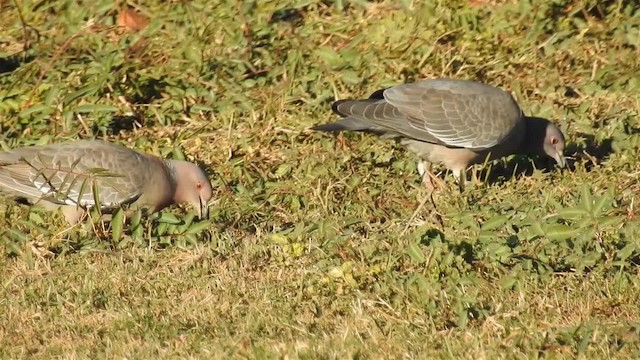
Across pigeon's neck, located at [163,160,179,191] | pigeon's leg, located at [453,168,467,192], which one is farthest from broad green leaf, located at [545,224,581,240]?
pigeon's neck, located at [163,160,179,191]

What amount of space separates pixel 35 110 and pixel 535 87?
3.72 meters

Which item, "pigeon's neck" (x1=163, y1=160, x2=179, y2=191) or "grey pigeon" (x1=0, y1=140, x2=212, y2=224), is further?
"pigeon's neck" (x1=163, y1=160, x2=179, y2=191)

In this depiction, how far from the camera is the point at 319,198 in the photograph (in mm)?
7832

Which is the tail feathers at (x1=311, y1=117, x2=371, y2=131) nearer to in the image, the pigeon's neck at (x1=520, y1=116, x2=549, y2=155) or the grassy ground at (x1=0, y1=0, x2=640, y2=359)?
the grassy ground at (x1=0, y1=0, x2=640, y2=359)

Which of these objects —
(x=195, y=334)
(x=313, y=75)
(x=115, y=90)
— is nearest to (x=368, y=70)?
(x=313, y=75)

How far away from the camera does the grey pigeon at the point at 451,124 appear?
8328mm

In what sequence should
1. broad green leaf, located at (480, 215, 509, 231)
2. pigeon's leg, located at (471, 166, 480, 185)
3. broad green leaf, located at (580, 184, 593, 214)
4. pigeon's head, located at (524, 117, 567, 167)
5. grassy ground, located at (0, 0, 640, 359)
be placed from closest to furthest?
1. grassy ground, located at (0, 0, 640, 359)
2. broad green leaf, located at (580, 184, 593, 214)
3. broad green leaf, located at (480, 215, 509, 231)
4. pigeon's leg, located at (471, 166, 480, 185)
5. pigeon's head, located at (524, 117, 567, 167)

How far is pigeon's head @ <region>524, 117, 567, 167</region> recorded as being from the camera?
27.7 ft

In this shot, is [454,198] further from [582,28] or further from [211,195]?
[582,28]

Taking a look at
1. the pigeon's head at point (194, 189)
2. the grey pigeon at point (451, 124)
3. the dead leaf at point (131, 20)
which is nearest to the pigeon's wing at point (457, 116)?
the grey pigeon at point (451, 124)

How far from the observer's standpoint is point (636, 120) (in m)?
8.95

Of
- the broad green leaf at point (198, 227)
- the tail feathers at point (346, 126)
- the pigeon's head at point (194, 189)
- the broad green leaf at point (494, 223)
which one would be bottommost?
the pigeon's head at point (194, 189)

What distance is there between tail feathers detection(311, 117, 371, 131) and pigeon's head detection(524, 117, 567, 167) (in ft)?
3.77

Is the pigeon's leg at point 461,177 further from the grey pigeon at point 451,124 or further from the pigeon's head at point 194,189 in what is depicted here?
the pigeon's head at point 194,189
